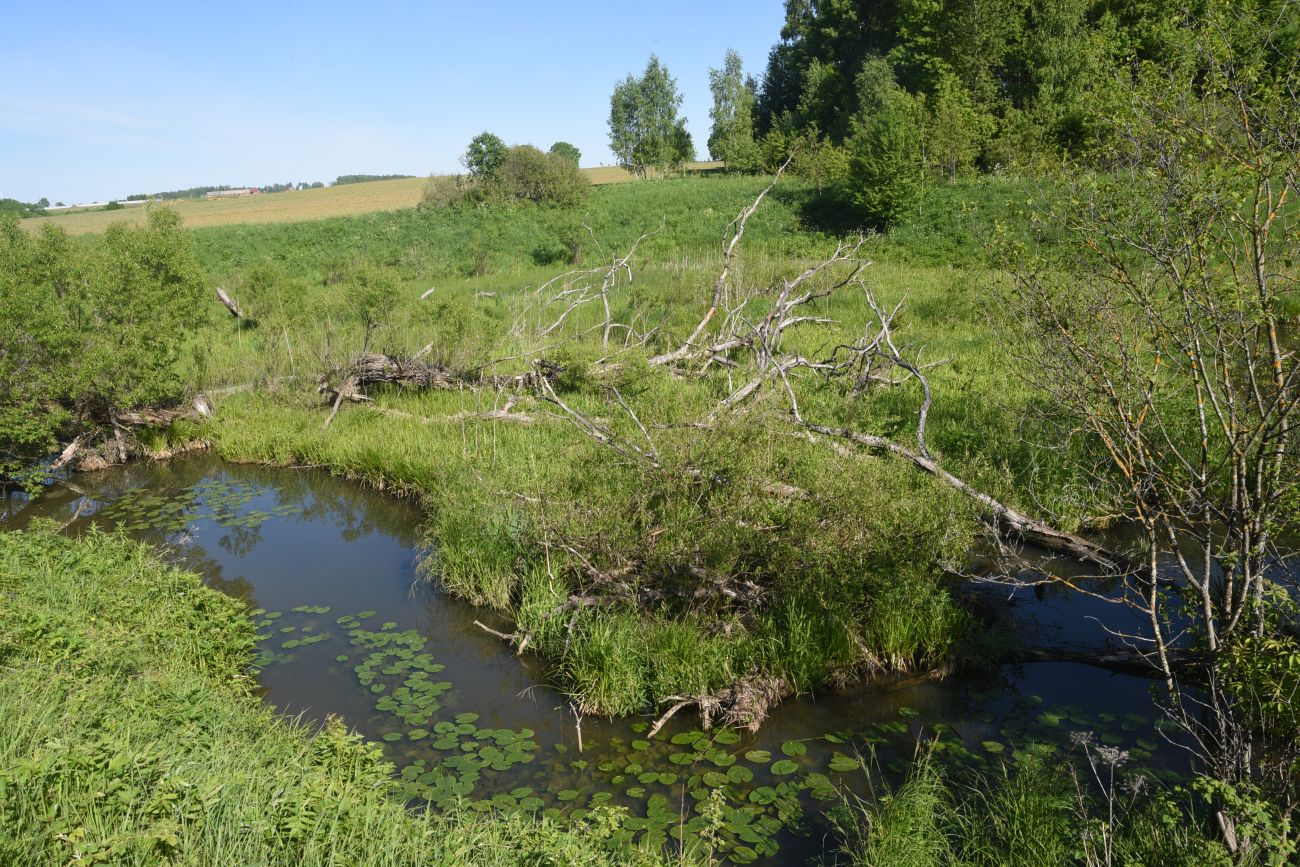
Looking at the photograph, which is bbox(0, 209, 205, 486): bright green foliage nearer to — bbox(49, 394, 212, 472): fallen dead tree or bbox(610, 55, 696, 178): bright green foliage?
bbox(49, 394, 212, 472): fallen dead tree

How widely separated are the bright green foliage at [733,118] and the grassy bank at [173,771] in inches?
1758

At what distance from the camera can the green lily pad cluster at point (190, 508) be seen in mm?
11336

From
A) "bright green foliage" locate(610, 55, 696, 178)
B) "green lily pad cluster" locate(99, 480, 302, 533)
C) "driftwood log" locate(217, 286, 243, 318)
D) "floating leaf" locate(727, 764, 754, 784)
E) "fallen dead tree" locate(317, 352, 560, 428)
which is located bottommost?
"floating leaf" locate(727, 764, 754, 784)

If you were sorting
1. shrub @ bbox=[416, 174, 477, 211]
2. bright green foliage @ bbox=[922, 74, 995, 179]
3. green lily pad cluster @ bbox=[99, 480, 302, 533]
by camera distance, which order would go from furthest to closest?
shrub @ bbox=[416, 174, 477, 211], bright green foliage @ bbox=[922, 74, 995, 179], green lily pad cluster @ bbox=[99, 480, 302, 533]

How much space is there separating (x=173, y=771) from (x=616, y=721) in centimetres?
326

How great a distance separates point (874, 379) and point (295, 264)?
2632cm

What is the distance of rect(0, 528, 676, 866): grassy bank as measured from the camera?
3734 millimetres

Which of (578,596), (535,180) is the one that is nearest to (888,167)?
(535,180)

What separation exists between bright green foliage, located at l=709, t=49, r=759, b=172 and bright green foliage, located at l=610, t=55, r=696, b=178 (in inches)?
94.1

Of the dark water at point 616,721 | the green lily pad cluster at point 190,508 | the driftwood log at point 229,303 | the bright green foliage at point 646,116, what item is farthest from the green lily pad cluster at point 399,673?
the bright green foliage at point 646,116

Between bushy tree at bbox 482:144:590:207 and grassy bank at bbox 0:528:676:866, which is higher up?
bushy tree at bbox 482:144:590:207

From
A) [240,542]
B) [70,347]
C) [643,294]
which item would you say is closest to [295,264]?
[643,294]

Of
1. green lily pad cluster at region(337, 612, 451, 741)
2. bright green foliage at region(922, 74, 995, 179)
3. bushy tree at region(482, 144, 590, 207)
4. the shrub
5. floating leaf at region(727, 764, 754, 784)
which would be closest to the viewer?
floating leaf at region(727, 764, 754, 784)

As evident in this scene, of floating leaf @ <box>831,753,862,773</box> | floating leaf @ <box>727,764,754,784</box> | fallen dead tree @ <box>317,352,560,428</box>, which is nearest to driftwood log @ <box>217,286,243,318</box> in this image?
fallen dead tree @ <box>317,352,560,428</box>
